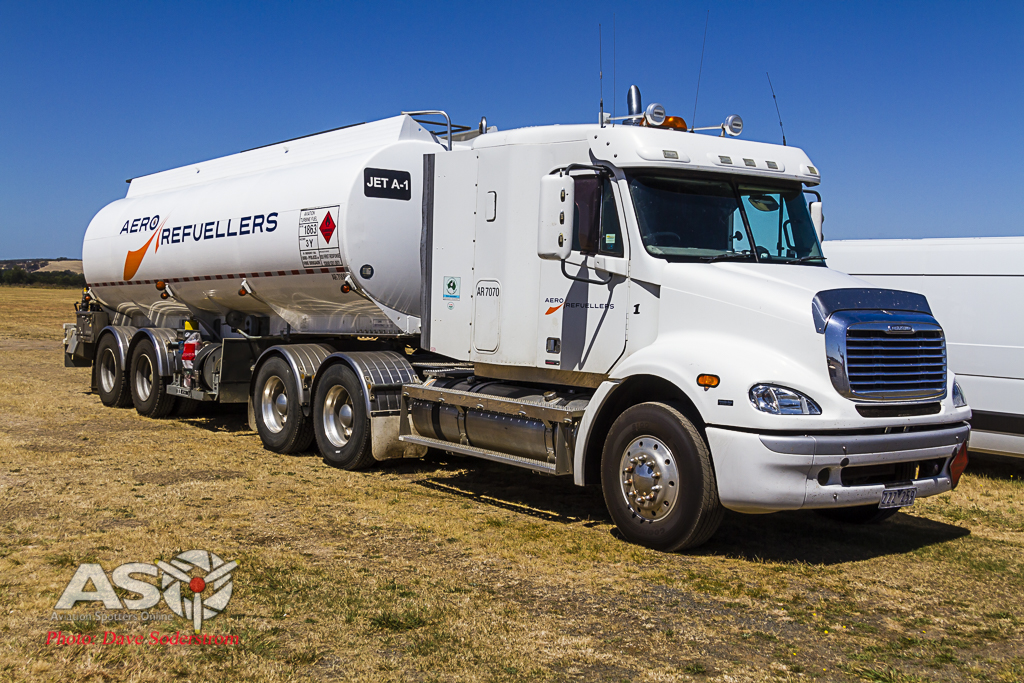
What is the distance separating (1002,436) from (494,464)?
5355 millimetres

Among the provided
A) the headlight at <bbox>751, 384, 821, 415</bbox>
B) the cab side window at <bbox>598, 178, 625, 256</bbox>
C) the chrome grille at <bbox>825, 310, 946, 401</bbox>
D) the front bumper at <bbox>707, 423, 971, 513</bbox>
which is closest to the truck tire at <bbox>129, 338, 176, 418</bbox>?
the cab side window at <bbox>598, 178, 625, 256</bbox>

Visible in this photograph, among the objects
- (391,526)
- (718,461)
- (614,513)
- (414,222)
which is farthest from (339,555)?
(414,222)

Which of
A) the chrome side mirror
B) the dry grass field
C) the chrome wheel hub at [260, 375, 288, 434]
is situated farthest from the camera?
the chrome wheel hub at [260, 375, 288, 434]

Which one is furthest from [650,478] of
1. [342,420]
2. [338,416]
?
[338,416]

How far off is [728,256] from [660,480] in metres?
1.84

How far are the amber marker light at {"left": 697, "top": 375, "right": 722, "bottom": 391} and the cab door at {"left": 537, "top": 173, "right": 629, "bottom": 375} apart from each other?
104 centimetres

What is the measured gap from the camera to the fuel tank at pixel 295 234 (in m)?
10.4

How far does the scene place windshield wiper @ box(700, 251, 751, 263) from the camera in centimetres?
738

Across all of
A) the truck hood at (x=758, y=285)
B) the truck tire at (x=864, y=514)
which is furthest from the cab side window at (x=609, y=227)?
the truck tire at (x=864, y=514)

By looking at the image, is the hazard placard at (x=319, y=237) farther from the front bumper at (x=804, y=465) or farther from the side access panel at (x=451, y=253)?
the front bumper at (x=804, y=465)

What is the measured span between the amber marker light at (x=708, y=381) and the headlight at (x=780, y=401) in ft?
0.85

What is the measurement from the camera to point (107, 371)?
16.2 metres

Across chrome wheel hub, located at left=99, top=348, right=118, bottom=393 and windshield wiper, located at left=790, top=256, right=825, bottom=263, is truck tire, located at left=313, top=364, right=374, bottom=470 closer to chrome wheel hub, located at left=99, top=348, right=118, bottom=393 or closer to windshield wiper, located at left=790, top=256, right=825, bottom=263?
windshield wiper, located at left=790, top=256, right=825, bottom=263

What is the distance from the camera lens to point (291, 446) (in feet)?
37.4
